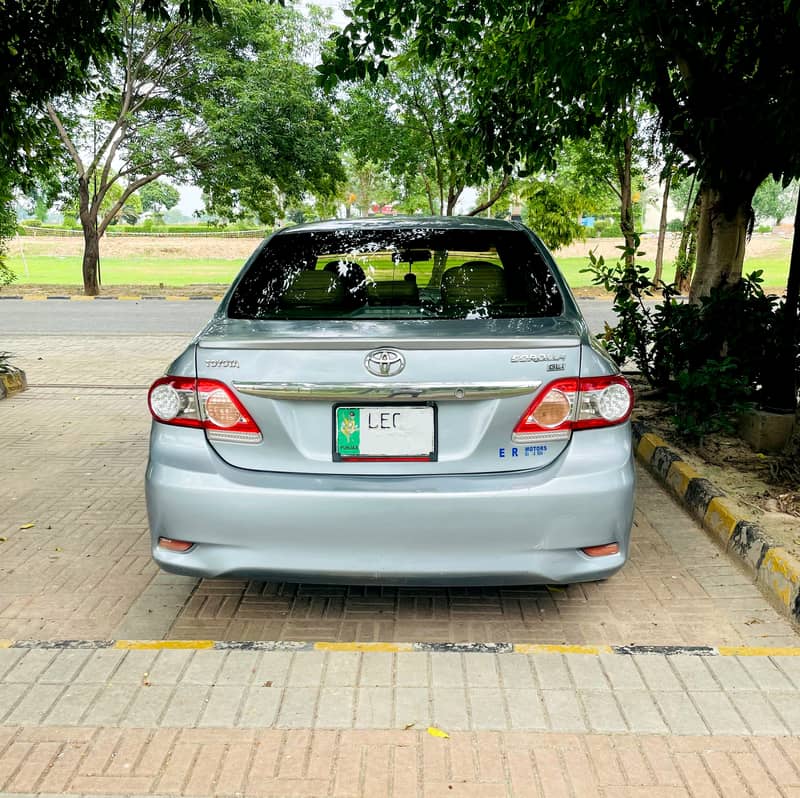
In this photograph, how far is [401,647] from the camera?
3.40 m

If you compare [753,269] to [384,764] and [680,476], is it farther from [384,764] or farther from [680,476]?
[384,764]

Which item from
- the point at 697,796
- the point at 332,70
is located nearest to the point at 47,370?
the point at 332,70

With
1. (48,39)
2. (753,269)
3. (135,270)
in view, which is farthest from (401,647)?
(135,270)

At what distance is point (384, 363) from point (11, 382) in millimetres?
6860

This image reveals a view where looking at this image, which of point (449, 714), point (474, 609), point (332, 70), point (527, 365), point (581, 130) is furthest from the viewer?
point (581, 130)

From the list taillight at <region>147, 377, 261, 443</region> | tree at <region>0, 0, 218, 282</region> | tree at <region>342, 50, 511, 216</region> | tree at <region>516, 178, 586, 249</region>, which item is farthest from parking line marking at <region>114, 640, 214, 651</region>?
tree at <region>516, 178, 586, 249</region>

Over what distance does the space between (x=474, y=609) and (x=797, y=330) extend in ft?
11.7

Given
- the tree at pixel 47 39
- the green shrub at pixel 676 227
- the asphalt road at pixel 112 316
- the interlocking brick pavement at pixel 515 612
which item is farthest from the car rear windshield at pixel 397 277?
the green shrub at pixel 676 227

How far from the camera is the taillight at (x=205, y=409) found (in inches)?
126

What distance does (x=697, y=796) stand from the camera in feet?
8.20

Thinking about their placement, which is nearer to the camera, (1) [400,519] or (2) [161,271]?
(1) [400,519]

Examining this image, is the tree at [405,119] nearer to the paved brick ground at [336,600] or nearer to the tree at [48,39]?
the tree at [48,39]

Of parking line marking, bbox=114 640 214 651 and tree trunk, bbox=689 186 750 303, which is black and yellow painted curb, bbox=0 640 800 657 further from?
tree trunk, bbox=689 186 750 303

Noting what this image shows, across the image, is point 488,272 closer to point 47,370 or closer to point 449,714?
point 449,714
